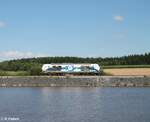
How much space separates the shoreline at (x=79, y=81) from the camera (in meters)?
124

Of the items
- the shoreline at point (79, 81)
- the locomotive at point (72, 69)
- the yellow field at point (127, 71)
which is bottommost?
the shoreline at point (79, 81)

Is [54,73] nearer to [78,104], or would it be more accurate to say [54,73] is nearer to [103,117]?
[78,104]

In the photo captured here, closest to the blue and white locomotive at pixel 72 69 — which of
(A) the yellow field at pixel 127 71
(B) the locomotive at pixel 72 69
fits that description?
(B) the locomotive at pixel 72 69

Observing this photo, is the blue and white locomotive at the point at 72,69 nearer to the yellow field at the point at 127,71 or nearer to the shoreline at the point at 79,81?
the yellow field at the point at 127,71

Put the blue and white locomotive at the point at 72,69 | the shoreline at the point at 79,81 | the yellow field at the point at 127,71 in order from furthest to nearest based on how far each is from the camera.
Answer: the blue and white locomotive at the point at 72,69
the yellow field at the point at 127,71
the shoreline at the point at 79,81

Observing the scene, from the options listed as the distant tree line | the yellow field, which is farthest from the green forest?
the yellow field

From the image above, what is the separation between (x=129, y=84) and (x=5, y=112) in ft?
231

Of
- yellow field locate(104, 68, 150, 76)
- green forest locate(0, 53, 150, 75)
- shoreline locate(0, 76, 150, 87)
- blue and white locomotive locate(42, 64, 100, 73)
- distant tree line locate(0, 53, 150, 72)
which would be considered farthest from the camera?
distant tree line locate(0, 53, 150, 72)

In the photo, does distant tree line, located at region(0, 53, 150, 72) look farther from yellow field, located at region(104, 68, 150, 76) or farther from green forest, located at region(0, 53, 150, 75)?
yellow field, located at region(104, 68, 150, 76)

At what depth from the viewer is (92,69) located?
144m

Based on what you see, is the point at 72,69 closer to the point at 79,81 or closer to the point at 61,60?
the point at 79,81

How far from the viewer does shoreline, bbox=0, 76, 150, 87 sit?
124 metres

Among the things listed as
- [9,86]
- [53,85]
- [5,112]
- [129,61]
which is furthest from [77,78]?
[5,112]

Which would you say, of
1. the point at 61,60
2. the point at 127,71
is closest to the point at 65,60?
the point at 61,60
